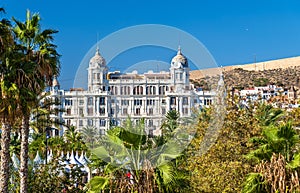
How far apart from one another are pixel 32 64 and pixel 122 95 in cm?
7126

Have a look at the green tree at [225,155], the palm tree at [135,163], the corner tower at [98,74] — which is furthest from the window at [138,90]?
the palm tree at [135,163]

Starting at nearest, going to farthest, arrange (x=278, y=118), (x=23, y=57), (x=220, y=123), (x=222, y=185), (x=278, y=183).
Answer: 1. (x=278, y=183)
2. (x=222, y=185)
3. (x=23, y=57)
4. (x=220, y=123)
5. (x=278, y=118)

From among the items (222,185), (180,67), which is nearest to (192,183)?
(222,185)

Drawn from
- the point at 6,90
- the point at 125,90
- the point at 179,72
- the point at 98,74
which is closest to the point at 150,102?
the point at 125,90

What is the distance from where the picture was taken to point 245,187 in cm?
1759

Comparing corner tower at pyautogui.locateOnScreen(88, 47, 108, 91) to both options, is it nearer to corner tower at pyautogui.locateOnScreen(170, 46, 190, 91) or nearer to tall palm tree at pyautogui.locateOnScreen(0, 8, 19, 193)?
corner tower at pyautogui.locateOnScreen(170, 46, 190, 91)

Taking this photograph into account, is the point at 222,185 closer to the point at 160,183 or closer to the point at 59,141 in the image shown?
the point at 160,183

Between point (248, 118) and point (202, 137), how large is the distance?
1.80 metres

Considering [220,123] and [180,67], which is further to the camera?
[180,67]

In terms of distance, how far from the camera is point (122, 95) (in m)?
91.8

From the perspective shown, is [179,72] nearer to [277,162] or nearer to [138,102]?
[138,102]

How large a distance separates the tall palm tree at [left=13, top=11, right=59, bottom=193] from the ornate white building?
51.6 metres

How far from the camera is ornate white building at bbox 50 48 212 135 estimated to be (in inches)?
3103

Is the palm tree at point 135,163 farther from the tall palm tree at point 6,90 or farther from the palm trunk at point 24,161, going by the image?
the palm trunk at point 24,161
